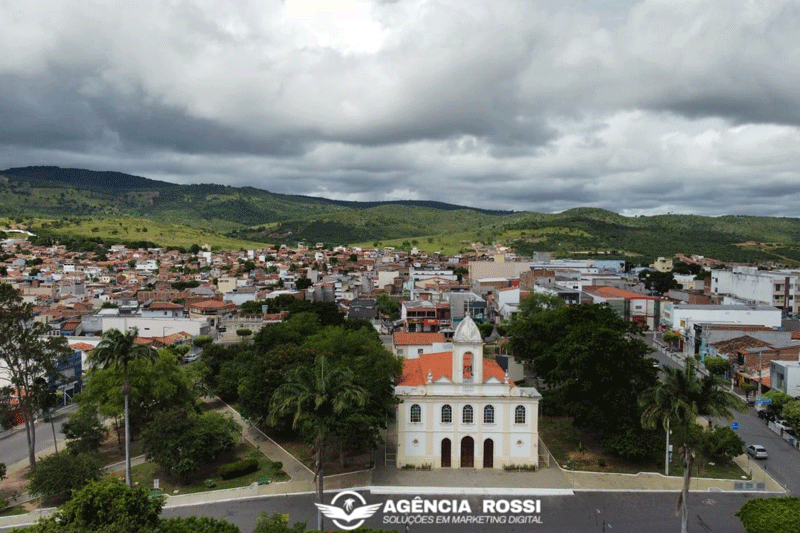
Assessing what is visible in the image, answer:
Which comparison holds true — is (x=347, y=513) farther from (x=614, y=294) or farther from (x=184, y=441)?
(x=614, y=294)

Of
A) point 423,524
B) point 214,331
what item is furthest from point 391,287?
point 423,524

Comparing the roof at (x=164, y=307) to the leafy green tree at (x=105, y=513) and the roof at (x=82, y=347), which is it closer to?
the roof at (x=82, y=347)

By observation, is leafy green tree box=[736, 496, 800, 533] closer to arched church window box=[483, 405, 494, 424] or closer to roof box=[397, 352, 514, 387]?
arched church window box=[483, 405, 494, 424]

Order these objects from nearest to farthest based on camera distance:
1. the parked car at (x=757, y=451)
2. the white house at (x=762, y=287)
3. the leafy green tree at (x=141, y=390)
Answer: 1. the parked car at (x=757, y=451)
2. the leafy green tree at (x=141, y=390)
3. the white house at (x=762, y=287)

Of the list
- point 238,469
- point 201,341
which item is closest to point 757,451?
point 238,469

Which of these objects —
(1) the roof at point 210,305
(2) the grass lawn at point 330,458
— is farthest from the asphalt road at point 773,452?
(1) the roof at point 210,305
